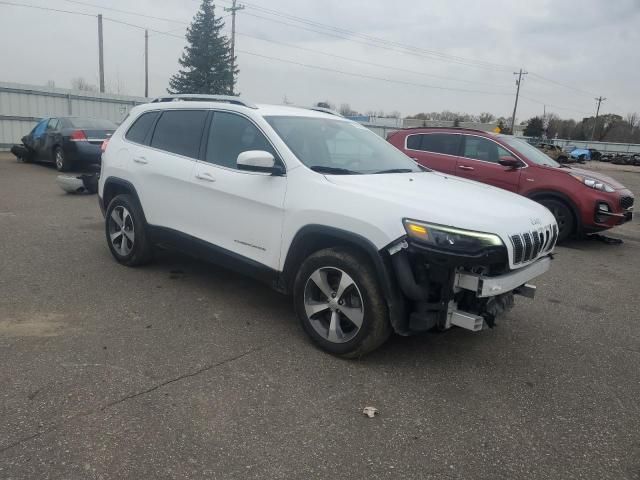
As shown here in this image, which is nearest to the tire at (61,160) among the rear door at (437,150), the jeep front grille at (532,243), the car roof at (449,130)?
the car roof at (449,130)

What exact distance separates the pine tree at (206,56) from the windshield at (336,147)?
40.3 meters

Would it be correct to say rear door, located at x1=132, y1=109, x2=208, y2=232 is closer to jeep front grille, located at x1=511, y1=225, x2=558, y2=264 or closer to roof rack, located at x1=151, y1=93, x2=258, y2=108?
roof rack, located at x1=151, y1=93, x2=258, y2=108

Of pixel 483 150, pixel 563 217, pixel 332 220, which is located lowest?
pixel 563 217

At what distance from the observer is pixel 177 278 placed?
539 cm

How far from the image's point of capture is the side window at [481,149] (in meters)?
8.85

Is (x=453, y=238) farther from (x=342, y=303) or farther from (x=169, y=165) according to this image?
(x=169, y=165)

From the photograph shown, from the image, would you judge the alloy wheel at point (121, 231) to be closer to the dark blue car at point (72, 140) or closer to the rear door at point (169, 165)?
Result: the rear door at point (169, 165)

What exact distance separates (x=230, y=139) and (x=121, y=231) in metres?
1.93

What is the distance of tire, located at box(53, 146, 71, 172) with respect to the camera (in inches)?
534

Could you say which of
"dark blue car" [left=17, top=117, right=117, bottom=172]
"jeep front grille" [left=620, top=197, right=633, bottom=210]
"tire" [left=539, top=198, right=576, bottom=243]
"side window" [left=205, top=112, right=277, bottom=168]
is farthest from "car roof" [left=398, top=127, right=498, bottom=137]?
"dark blue car" [left=17, top=117, right=117, bottom=172]

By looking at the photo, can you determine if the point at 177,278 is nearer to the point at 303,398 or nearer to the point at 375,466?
the point at 303,398

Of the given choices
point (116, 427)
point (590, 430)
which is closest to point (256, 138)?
point (116, 427)

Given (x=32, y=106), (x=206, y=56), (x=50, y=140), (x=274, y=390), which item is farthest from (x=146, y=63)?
(x=274, y=390)

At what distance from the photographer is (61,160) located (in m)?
13.7
